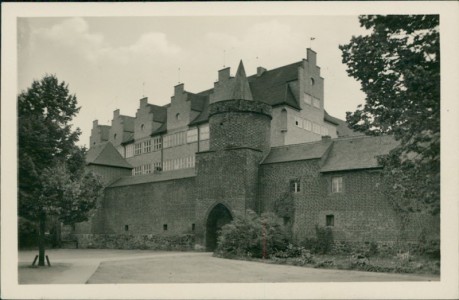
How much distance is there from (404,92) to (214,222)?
2047 centimetres

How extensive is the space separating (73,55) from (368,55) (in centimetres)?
1007

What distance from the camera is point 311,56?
155ft

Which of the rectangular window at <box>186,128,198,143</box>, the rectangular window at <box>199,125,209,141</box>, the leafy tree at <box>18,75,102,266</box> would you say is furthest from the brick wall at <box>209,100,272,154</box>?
the rectangular window at <box>186,128,198,143</box>

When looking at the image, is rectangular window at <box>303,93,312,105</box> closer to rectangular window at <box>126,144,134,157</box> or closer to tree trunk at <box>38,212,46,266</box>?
rectangular window at <box>126,144,134,157</box>

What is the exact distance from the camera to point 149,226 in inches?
1625

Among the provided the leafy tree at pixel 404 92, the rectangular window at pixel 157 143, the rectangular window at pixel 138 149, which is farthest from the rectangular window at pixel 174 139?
the leafy tree at pixel 404 92

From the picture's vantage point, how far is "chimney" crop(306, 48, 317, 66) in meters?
46.9

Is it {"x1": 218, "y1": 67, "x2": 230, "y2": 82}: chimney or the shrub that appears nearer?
the shrub

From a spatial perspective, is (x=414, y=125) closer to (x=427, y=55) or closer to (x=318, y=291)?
(x=427, y=55)

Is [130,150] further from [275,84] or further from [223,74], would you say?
[275,84]

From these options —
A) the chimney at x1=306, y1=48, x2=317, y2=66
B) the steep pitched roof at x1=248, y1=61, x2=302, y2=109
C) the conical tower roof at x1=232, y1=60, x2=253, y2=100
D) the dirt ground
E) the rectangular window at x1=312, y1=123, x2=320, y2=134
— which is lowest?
the dirt ground

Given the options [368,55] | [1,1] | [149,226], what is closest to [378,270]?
[368,55]

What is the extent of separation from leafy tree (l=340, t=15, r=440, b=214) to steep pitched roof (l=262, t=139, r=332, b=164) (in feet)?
44.3

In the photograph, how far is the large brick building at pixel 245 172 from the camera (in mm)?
29625
